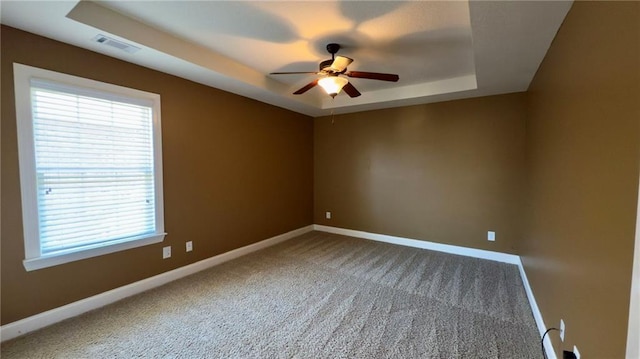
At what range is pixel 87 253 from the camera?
8.07ft

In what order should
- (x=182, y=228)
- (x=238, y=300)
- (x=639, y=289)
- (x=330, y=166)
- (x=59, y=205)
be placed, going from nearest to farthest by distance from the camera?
(x=639, y=289)
(x=59, y=205)
(x=238, y=300)
(x=182, y=228)
(x=330, y=166)

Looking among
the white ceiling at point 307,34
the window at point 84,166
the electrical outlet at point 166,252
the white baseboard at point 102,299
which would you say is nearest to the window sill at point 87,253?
the window at point 84,166

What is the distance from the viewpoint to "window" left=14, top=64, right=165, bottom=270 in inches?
84.1

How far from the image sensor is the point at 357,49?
2.76m

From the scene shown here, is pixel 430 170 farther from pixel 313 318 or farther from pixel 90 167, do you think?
pixel 90 167

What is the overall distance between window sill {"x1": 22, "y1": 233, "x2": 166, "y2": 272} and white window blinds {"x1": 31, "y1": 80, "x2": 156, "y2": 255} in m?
0.05

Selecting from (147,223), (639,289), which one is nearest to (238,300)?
(147,223)

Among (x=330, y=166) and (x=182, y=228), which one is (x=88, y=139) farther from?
(x=330, y=166)

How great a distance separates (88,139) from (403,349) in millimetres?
3183

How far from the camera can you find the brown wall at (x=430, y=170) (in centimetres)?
370

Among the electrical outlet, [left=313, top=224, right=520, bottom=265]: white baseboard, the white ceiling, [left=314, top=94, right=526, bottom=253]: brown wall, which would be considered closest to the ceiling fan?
the white ceiling

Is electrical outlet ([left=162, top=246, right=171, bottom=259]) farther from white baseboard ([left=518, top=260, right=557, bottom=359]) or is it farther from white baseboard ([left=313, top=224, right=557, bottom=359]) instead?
white baseboard ([left=518, top=260, right=557, bottom=359])

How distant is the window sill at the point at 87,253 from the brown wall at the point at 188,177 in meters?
0.05

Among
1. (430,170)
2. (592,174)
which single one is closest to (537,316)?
(592,174)
